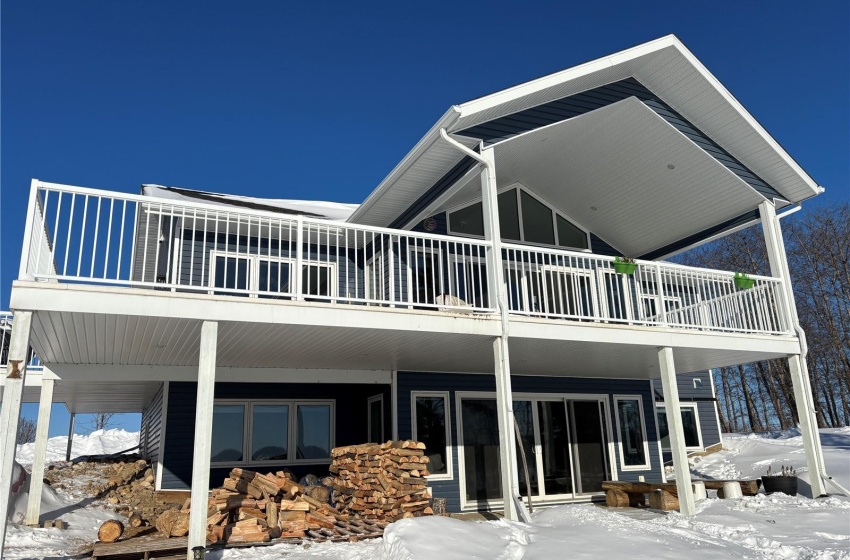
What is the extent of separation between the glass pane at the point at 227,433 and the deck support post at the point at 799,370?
9711 millimetres

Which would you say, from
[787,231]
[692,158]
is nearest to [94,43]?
[692,158]

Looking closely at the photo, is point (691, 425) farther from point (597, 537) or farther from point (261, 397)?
point (597, 537)

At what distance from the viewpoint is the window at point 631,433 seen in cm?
1318

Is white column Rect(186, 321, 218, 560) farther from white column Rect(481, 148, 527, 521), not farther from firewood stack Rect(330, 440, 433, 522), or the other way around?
white column Rect(481, 148, 527, 521)

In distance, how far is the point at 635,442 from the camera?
44.0 ft

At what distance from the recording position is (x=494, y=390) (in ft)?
39.2

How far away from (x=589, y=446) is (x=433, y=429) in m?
3.71

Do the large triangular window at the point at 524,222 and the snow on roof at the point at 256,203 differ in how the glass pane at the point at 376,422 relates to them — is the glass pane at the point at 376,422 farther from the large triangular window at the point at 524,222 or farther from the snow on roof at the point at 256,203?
the snow on roof at the point at 256,203

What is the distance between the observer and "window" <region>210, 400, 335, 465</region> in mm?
11148

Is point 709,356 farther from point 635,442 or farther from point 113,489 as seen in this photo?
point 113,489

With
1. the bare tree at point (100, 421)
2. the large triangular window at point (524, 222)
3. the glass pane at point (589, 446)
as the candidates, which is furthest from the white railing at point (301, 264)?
the bare tree at point (100, 421)

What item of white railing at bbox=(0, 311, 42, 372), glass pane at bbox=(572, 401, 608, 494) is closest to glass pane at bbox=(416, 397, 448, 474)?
glass pane at bbox=(572, 401, 608, 494)

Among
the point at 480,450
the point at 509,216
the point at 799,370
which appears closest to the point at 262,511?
the point at 480,450

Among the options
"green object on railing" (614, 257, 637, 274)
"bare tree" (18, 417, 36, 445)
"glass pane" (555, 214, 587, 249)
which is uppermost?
"glass pane" (555, 214, 587, 249)
